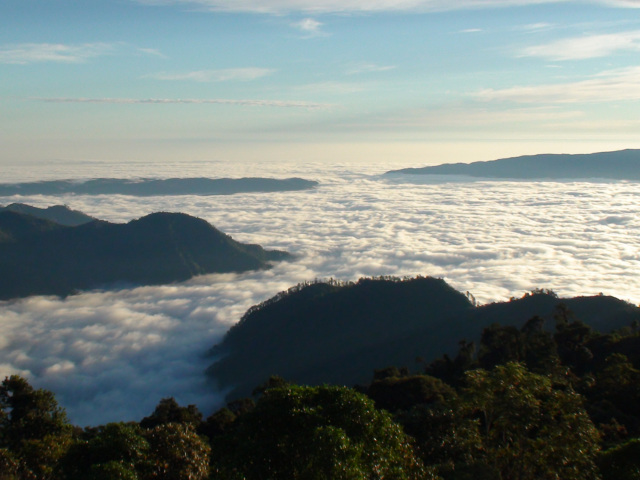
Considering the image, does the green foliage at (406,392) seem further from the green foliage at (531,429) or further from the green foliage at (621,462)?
the green foliage at (621,462)

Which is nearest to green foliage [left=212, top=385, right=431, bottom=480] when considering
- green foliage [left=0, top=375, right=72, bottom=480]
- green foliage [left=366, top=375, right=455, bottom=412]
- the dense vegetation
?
the dense vegetation

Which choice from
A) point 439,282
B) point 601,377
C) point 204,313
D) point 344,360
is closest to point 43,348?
point 204,313

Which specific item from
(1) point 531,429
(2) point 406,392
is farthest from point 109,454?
(2) point 406,392

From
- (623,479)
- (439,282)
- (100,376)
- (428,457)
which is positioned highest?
(623,479)

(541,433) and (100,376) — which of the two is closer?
(541,433)

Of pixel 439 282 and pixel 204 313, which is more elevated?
pixel 439 282

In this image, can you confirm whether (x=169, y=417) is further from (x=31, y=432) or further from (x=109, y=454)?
(x=109, y=454)

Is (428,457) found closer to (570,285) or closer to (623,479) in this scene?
(623,479)
